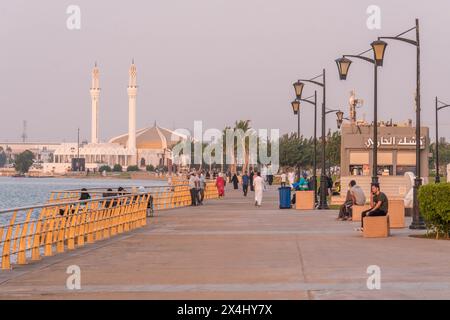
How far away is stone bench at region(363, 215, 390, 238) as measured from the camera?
24.4 meters

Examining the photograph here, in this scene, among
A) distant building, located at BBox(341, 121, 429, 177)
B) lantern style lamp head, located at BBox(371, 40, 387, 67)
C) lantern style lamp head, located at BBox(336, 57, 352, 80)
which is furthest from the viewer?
distant building, located at BBox(341, 121, 429, 177)

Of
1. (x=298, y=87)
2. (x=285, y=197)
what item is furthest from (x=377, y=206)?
(x=298, y=87)

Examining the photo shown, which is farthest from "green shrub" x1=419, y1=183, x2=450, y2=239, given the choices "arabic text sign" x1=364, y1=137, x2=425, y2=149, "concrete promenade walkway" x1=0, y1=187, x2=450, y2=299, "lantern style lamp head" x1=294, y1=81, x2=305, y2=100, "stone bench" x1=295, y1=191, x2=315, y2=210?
"arabic text sign" x1=364, y1=137, x2=425, y2=149

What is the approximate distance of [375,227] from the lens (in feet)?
80.3

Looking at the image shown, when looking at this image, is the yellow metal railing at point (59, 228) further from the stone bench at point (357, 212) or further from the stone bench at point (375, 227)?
the stone bench at point (357, 212)

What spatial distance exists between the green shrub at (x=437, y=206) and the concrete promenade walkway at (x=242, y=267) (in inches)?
24.3

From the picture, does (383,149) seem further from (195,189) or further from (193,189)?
(193,189)

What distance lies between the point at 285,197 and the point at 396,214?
1547 cm

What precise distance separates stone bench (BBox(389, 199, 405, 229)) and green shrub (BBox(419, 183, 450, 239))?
4.32m

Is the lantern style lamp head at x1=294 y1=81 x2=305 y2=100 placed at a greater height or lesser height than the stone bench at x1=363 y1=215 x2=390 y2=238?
greater

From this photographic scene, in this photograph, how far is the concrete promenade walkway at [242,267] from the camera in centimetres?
1395

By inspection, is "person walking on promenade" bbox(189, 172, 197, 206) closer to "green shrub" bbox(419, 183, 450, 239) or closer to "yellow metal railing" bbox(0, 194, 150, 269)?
"yellow metal railing" bbox(0, 194, 150, 269)

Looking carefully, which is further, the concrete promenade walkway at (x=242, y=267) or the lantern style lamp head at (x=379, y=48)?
the lantern style lamp head at (x=379, y=48)

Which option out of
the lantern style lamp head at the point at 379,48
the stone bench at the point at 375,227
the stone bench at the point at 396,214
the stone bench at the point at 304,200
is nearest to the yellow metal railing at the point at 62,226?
the stone bench at the point at 375,227
